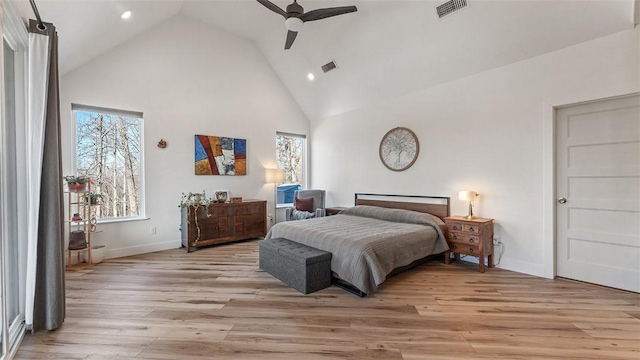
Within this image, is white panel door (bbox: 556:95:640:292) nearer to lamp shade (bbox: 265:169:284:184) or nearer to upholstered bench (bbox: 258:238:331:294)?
upholstered bench (bbox: 258:238:331:294)

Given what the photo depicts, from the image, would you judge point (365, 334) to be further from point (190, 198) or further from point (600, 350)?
point (190, 198)

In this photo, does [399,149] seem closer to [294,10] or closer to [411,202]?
[411,202]

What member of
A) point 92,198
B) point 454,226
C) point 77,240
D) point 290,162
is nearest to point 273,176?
point 290,162

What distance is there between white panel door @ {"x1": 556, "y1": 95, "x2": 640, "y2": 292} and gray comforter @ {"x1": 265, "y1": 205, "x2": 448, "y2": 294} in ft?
4.53

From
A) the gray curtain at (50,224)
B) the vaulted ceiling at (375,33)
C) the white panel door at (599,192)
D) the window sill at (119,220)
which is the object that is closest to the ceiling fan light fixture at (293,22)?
the vaulted ceiling at (375,33)

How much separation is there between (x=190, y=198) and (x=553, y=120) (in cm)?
523

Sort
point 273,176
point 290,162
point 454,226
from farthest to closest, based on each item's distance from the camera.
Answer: point 290,162, point 273,176, point 454,226

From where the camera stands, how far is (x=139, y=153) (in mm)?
4438

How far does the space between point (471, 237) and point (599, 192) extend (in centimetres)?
136

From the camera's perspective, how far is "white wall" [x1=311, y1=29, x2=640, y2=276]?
2.94 meters

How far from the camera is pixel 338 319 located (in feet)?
7.68

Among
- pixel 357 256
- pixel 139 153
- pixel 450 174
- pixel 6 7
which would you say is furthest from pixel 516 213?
pixel 139 153

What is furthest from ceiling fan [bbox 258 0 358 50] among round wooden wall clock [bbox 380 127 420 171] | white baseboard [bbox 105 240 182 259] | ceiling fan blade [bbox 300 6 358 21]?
white baseboard [bbox 105 240 182 259]

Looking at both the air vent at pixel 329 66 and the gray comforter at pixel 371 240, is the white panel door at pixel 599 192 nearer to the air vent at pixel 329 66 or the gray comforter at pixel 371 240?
the gray comforter at pixel 371 240
